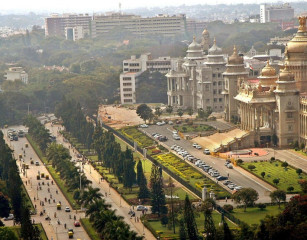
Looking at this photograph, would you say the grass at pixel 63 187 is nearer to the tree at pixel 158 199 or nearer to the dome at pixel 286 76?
the tree at pixel 158 199

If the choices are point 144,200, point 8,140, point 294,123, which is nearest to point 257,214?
point 144,200

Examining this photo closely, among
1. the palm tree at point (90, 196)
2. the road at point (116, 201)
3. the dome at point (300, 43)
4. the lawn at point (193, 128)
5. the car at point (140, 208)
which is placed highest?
the dome at point (300, 43)

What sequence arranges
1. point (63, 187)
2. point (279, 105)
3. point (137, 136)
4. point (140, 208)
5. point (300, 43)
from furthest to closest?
1. point (137, 136)
2. point (300, 43)
3. point (279, 105)
4. point (63, 187)
5. point (140, 208)

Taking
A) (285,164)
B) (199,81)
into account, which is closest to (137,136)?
(199,81)

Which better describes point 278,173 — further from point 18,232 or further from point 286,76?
point 18,232

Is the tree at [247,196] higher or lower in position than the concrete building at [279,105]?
lower

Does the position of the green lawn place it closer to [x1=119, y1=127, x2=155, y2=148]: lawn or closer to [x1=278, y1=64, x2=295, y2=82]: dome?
[x1=278, y1=64, x2=295, y2=82]: dome

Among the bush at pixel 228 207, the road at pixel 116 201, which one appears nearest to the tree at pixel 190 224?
the road at pixel 116 201

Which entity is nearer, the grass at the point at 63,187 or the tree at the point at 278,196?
the tree at the point at 278,196
